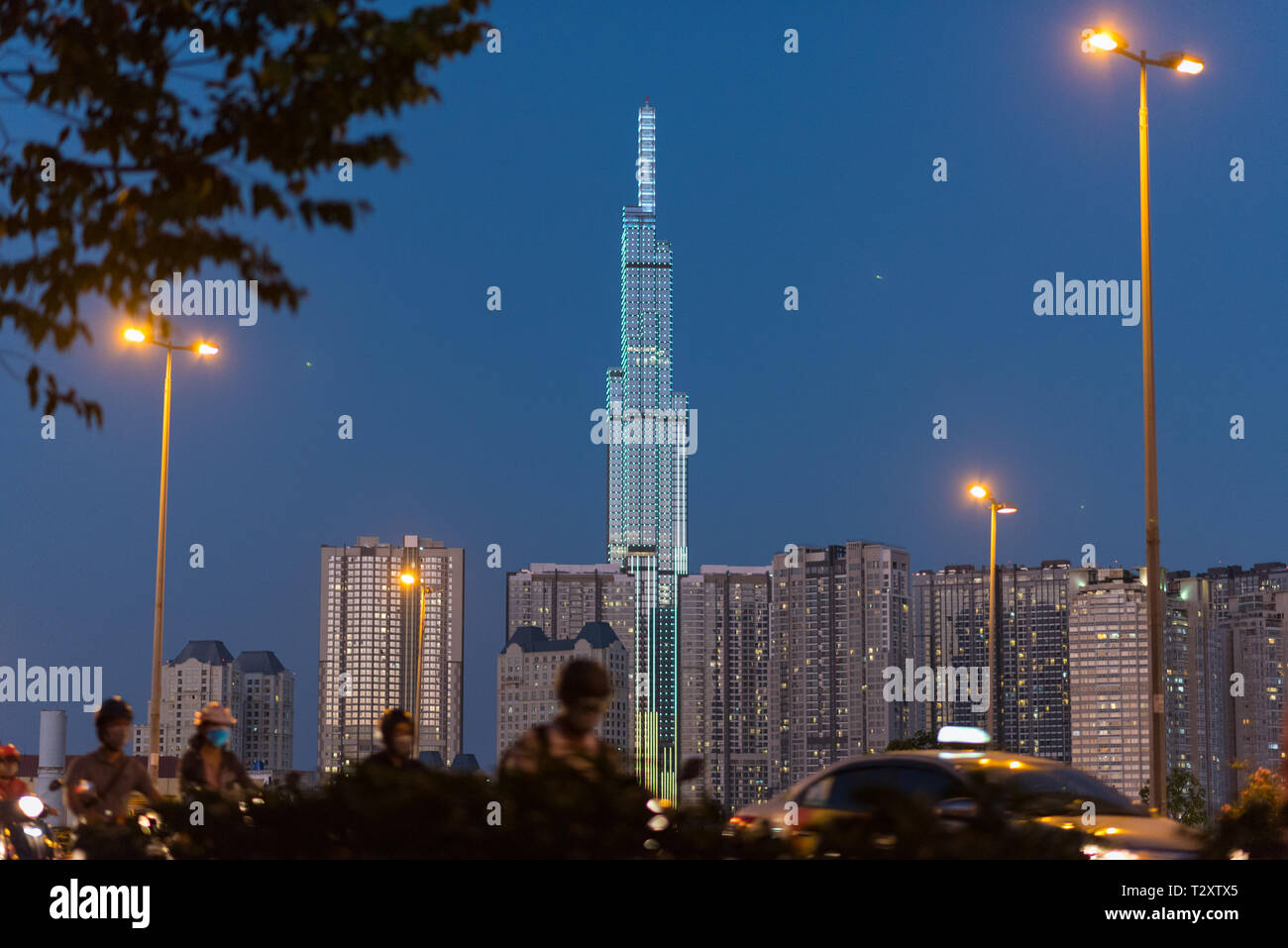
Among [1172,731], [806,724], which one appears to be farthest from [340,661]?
[1172,731]

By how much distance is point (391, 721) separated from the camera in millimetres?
9289

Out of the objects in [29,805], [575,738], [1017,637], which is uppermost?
[575,738]

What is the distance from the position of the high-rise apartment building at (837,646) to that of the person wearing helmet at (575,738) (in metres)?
129

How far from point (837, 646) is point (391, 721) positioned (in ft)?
457

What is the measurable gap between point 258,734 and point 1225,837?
99552 mm

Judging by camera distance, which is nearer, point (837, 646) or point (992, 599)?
point (992, 599)

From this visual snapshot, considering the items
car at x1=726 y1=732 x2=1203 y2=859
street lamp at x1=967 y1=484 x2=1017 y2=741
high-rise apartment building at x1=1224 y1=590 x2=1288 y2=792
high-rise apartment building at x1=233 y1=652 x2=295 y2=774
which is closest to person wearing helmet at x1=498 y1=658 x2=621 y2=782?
car at x1=726 y1=732 x2=1203 y2=859

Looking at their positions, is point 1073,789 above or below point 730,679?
above

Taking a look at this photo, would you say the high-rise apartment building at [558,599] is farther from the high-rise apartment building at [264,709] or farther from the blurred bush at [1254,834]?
the blurred bush at [1254,834]

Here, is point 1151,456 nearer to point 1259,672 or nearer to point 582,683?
point 582,683

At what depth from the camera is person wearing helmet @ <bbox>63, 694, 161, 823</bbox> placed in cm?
1024

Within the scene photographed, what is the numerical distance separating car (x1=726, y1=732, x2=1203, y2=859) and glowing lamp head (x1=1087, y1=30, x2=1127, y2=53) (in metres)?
10.5

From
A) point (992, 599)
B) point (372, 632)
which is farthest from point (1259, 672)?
point (992, 599)
